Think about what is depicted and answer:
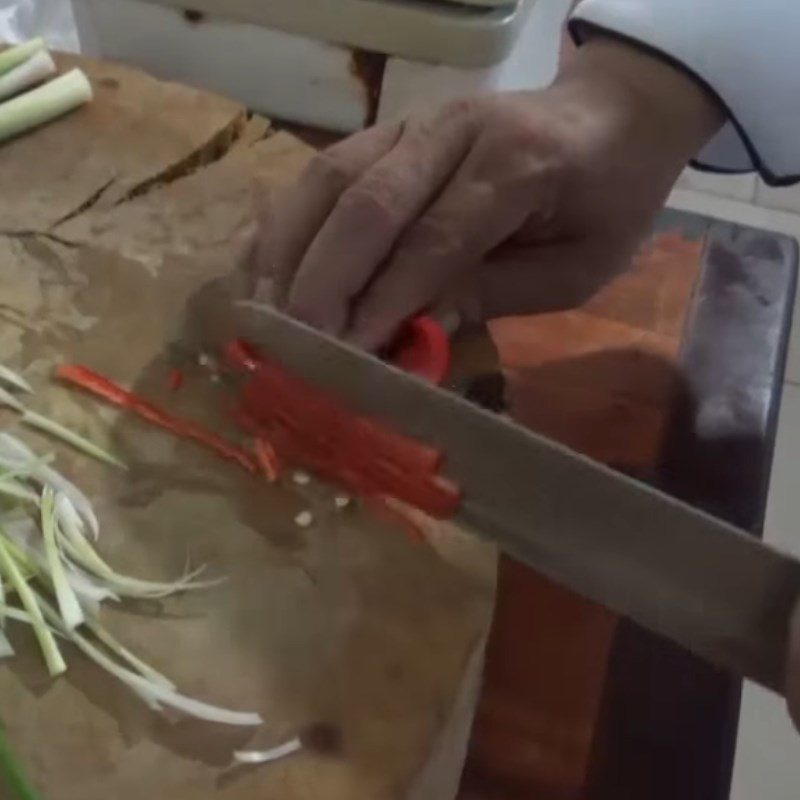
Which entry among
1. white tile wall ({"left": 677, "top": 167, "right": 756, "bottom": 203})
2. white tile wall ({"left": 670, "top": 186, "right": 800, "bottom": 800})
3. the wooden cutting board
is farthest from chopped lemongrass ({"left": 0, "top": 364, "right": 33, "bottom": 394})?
white tile wall ({"left": 677, "top": 167, "right": 756, "bottom": 203})

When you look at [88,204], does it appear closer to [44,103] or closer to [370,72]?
[44,103]

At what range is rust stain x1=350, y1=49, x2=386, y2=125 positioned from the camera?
1032mm

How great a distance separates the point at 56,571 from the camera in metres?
0.68

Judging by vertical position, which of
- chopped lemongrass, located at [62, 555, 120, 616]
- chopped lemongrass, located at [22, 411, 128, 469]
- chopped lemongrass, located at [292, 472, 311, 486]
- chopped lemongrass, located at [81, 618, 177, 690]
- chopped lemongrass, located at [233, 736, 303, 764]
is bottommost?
chopped lemongrass, located at [233, 736, 303, 764]

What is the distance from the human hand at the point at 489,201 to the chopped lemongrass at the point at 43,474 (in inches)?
5.6

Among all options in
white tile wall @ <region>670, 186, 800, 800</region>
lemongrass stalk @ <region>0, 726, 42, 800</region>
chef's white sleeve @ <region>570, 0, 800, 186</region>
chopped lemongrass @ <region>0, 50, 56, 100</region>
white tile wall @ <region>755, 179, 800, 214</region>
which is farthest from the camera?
white tile wall @ <region>755, 179, 800, 214</region>

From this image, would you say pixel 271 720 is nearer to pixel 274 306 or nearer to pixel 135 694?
pixel 135 694

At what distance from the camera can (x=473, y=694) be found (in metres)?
0.70

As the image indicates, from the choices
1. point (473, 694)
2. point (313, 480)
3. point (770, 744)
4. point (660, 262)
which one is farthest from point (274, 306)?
point (770, 744)

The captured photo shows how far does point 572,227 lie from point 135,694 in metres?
0.36

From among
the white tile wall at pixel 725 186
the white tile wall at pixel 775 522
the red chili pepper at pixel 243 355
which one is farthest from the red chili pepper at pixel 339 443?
the white tile wall at pixel 725 186

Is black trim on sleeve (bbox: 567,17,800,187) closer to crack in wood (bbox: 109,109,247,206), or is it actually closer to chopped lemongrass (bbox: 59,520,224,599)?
crack in wood (bbox: 109,109,247,206)

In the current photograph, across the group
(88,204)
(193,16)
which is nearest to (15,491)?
(88,204)

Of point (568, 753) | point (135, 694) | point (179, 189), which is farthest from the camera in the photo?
point (179, 189)
